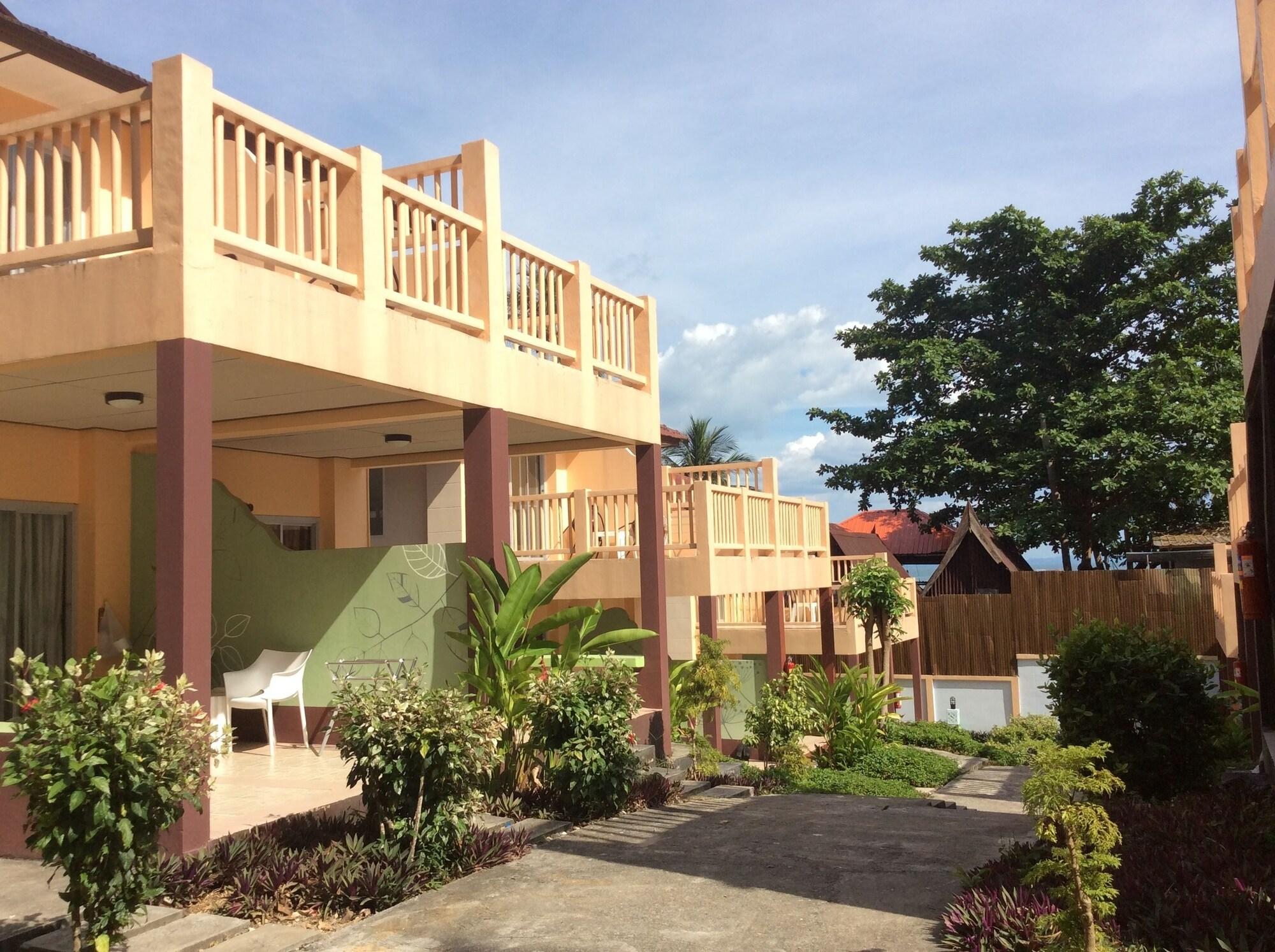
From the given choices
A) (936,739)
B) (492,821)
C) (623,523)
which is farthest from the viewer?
(936,739)

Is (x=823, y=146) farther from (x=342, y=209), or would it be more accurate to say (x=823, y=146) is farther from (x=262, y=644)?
(x=262, y=644)

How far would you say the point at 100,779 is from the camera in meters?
4.68

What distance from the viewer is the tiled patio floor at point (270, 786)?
284 inches

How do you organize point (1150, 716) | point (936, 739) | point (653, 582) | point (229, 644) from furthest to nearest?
point (936, 739), point (653, 582), point (229, 644), point (1150, 716)

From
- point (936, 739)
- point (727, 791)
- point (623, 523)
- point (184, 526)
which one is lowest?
point (936, 739)

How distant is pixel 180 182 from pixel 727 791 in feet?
22.0

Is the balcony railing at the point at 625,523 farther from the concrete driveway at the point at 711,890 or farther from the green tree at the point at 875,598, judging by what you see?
the concrete driveway at the point at 711,890

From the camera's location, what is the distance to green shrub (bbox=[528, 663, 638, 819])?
8094 mm

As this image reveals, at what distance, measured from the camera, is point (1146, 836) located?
20.2 feet

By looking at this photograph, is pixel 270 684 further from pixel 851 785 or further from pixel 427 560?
pixel 851 785

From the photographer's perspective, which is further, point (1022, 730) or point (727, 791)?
point (1022, 730)

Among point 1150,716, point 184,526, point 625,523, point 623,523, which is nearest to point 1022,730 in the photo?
point 623,523

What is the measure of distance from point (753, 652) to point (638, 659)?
1083 centimetres

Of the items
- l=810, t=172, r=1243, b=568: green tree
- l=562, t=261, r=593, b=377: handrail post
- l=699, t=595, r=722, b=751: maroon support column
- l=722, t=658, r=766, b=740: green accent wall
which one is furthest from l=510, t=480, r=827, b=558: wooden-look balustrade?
l=810, t=172, r=1243, b=568: green tree
